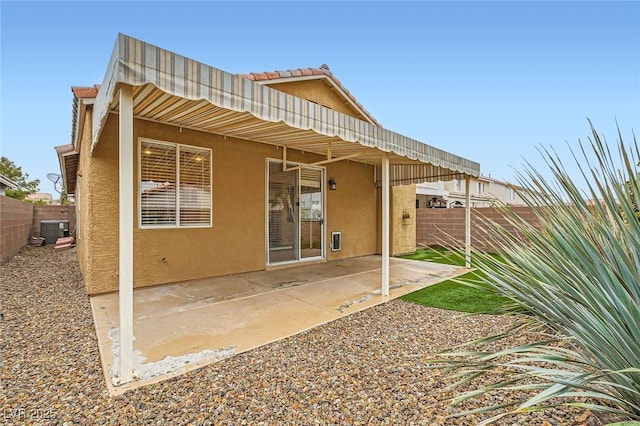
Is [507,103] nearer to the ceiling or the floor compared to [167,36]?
nearer to the floor

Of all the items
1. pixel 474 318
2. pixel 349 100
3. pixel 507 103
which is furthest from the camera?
pixel 507 103

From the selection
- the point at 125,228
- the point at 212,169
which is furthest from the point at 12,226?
the point at 125,228

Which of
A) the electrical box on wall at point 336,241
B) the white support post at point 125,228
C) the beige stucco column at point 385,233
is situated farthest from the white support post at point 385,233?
the white support post at point 125,228

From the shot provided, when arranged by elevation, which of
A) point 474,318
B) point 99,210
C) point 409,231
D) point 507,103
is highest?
point 507,103

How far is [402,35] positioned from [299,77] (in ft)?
16.1

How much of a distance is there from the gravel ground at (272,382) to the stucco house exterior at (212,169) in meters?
0.53

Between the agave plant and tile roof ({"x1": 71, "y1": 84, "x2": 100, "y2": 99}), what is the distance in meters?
6.30

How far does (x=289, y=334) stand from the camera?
3.73 metres

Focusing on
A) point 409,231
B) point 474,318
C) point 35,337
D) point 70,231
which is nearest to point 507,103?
point 409,231

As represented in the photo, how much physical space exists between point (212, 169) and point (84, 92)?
244 cm

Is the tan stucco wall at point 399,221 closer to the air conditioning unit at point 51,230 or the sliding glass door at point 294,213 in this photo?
the sliding glass door at point 294,213

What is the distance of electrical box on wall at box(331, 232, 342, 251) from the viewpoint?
29.7 ft

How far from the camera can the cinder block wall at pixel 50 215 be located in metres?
13.3

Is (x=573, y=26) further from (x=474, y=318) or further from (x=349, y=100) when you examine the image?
(x=474, y=318)
